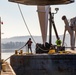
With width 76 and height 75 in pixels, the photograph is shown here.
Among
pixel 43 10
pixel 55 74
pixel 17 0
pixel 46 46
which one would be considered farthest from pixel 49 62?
pixel 43 10

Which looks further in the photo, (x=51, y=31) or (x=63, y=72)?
(x=51, y=31)

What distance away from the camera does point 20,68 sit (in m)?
29.0

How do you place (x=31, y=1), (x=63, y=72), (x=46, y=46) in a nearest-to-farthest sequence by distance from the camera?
(x=31, y=1) → (x=63, y=72) → (x=46, y=46)

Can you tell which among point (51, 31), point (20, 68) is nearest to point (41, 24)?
point (51, 31)

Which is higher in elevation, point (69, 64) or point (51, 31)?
point (51, 31)

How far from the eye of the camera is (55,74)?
28250 mm

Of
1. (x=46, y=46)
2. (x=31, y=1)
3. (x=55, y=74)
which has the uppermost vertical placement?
(x=31, y=1)

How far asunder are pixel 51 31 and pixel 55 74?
10.9m

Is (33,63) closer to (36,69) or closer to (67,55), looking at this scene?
(36,69)

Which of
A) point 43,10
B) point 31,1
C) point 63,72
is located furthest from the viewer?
point 43,10

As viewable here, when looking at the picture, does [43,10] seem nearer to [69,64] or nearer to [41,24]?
[41,24]

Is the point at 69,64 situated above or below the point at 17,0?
below

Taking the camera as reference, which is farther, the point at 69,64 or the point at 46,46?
the point at 46,46

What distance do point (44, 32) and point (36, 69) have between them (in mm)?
18143
